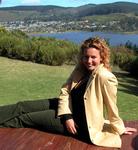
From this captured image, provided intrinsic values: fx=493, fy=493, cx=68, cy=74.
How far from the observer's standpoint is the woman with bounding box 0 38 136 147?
4516 millimetres

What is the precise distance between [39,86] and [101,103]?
7.31 metres

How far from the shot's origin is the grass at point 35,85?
981cm

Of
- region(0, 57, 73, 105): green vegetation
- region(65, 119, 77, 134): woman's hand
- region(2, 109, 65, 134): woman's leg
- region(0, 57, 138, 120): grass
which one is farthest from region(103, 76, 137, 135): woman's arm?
region(0, 57, 73, 105): green vegetation

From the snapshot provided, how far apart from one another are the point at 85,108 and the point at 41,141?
53 centimetres

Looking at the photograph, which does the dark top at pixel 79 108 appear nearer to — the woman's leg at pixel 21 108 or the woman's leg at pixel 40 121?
the woman's leg at pixel 40 121

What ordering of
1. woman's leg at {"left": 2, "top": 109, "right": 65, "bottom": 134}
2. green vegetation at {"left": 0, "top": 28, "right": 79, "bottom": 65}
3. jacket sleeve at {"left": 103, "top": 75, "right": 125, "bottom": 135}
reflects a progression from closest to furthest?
jacket sleeve at {"left": 103, "top": 75, "right": 125, "bottom": 135}, woman's leg at {"left": 2, "top": 109, "right": 65, "bottom": 134}, green vegetation at {"left": 0, "top": 28, "right": 79, "bottom": 65}

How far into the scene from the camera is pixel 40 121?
4.96 meters

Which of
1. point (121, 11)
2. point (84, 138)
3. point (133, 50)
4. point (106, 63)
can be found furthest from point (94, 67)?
point (121, 11)

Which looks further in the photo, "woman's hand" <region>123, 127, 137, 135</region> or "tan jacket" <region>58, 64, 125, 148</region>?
"woman's hand" <region>123, 127, 137, 135</region>

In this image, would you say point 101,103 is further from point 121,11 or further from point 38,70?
point 121,11

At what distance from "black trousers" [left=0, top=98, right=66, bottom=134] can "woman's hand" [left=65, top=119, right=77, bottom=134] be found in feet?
0.70

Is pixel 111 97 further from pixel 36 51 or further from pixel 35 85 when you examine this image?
pixel 36 51

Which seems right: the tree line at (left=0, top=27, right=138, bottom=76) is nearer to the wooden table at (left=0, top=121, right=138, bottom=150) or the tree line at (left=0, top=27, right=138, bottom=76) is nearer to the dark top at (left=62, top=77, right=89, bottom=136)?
the wooden table at (left=0, top=121, right=138, bottom=150)

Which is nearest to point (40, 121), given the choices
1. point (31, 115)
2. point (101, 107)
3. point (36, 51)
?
point (31, 115)
